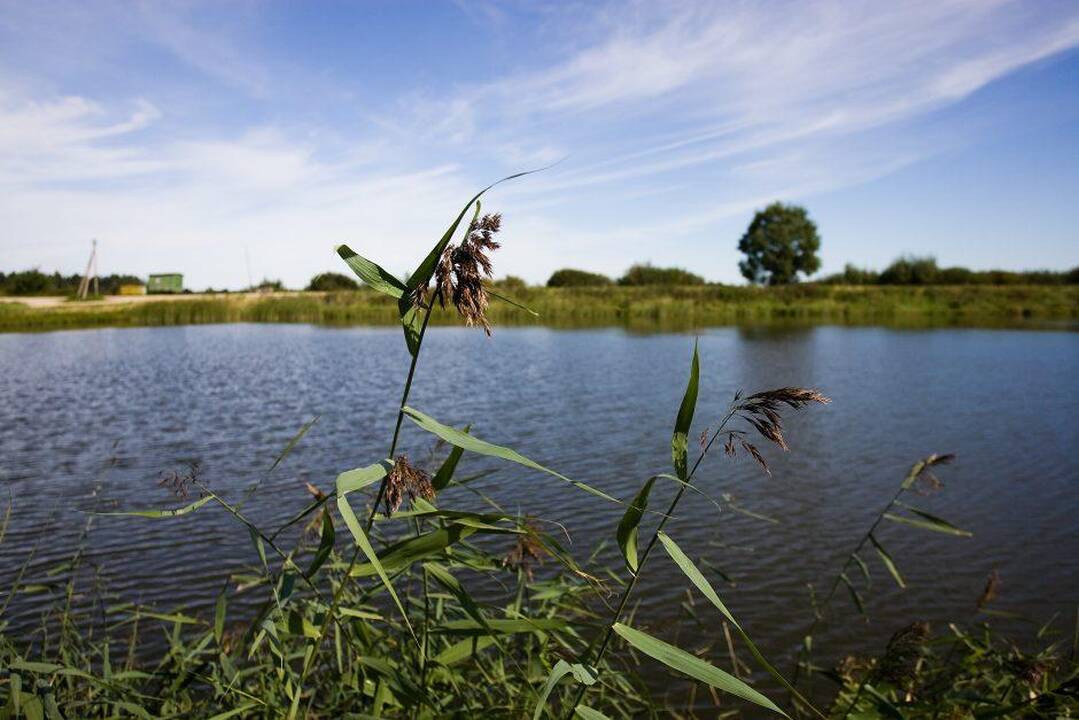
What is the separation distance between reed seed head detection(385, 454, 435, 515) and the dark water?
236 centimetres

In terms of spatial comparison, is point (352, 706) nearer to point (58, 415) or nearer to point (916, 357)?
point (58, 415)

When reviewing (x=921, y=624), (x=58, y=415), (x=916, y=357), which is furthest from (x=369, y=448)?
(x=916, y=357)

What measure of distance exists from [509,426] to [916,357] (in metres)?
16.6

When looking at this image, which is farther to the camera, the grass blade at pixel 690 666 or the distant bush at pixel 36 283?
the distant bush at pixel 36 283

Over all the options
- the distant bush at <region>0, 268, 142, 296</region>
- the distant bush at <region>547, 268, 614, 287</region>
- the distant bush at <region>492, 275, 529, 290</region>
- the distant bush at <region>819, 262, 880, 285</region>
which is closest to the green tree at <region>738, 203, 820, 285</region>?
the distant bush at <region>819, 262, 880, 285</region>

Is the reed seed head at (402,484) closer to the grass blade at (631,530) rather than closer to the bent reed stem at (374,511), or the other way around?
the bent reed stem at (374,511)

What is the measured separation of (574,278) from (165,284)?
3630 cm

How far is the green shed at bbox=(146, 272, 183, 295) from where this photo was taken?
66125 millimetres

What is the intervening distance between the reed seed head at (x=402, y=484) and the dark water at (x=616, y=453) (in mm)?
2364

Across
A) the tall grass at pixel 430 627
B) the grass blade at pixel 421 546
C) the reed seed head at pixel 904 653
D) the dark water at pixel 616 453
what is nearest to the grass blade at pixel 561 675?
the tall grass at pixel 430 627

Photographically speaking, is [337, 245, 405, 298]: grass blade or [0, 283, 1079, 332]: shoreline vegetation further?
[0, 283, 1079, 332]: shoreline vegetation

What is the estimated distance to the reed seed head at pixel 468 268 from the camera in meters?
1.27

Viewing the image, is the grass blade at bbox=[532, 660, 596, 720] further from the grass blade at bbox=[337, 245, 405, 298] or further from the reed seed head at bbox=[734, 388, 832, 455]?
the grass blade at bbox=[337, 245, 405, 298]

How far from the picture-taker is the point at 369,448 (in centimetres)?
1071
